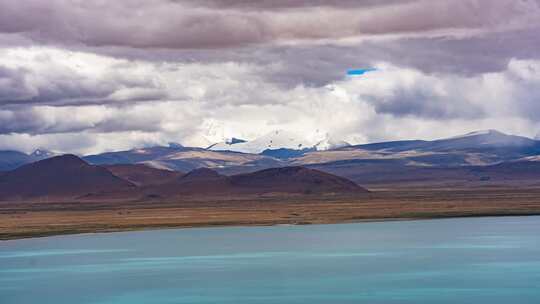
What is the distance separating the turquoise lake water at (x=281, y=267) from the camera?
192 ft

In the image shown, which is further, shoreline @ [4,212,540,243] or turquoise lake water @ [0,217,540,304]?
shoreline @ [4,212,540,243]

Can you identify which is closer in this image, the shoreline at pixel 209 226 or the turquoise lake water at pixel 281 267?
the turquoise lake water at pixel 281 267

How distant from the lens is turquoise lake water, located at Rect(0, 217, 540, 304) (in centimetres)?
5866

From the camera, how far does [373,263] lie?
75312 millimetres

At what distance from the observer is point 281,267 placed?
73.2 m

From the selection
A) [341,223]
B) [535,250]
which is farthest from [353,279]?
[341,223]

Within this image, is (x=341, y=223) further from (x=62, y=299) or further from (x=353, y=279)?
(x=62, y=299)

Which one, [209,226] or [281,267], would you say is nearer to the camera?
[281,267]

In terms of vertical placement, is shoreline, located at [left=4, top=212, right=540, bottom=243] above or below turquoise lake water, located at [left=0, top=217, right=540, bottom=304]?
above

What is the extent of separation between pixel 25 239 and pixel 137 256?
30.6 m

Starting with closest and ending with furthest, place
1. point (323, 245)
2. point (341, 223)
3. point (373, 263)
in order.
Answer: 1. point (373, 263)
2. point (323, 245)
3. point (341, 223)

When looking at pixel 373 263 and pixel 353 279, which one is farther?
pixel 373 263

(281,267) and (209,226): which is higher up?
(209,226)

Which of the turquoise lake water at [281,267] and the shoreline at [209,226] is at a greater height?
the shoreline at [209,226]
